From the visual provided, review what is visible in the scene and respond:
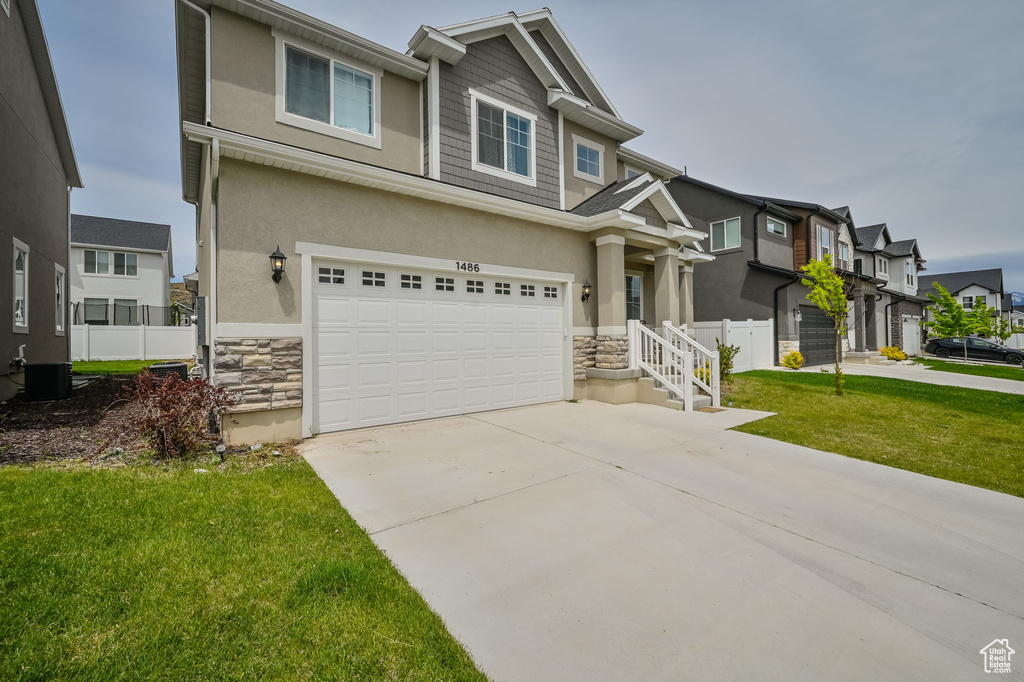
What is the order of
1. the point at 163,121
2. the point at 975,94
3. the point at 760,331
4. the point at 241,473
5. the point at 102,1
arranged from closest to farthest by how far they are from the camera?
the point at 241,473 < the point at 102,1 < the point at 163,121 < the point at 975,94 < the point at 760,331

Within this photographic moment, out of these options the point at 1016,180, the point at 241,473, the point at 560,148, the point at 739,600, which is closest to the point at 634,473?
the point at 739,600

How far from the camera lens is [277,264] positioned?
5.88 m

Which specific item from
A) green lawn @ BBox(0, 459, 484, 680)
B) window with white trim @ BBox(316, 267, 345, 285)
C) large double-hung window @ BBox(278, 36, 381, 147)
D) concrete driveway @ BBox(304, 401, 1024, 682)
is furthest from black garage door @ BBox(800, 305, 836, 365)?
green lawn @ BBox(0, 459, 484, 680)

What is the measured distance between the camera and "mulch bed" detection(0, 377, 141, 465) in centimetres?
522

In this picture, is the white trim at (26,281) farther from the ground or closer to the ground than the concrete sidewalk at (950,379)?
farther from the ground

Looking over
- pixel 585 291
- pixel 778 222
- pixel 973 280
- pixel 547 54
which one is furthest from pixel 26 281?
pixel 973 280

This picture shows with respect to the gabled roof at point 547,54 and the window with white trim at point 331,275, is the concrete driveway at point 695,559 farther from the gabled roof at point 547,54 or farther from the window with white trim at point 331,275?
the gabled roof at point 547,54

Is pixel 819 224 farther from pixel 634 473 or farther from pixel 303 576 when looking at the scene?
pixel 303 576

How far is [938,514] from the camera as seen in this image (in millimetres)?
3797

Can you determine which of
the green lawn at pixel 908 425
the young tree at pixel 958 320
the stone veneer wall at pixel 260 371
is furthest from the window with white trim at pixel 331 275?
the young tree at pixel 958 320

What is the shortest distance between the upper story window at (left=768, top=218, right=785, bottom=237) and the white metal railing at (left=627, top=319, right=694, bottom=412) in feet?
38.2

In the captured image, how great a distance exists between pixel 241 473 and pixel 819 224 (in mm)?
22732

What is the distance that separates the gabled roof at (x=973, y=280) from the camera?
129 ft

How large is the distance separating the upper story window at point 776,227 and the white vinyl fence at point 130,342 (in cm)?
2447
